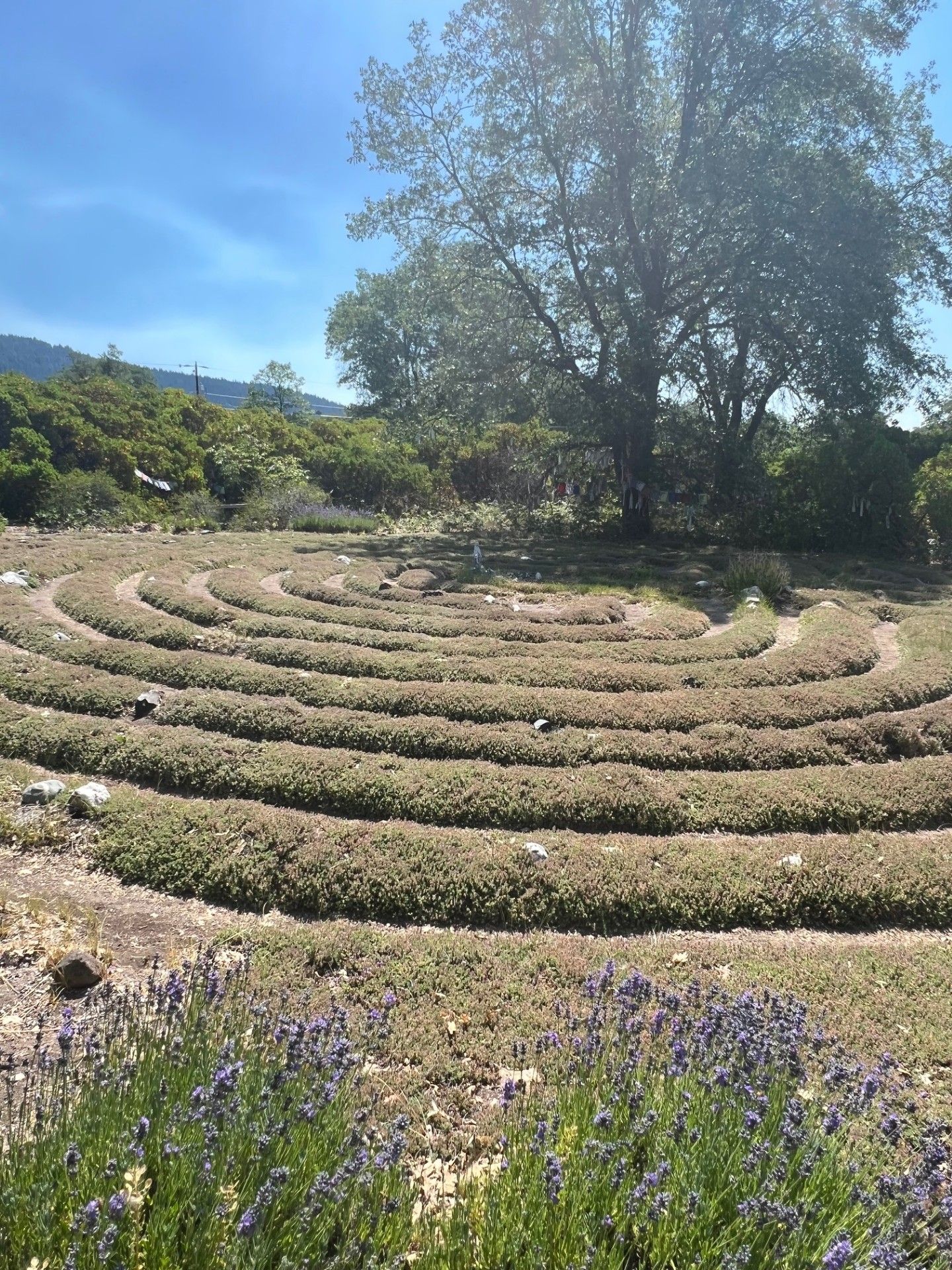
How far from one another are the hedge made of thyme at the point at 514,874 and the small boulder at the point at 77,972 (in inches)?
42.8

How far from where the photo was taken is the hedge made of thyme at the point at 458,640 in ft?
32.2

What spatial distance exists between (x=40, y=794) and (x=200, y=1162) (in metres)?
4.57

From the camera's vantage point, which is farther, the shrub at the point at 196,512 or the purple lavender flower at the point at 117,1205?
the shrub at the point at 196,512

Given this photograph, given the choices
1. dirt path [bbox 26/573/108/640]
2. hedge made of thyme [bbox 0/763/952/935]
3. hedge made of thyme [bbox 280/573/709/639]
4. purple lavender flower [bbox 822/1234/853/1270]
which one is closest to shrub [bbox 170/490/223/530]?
dirt path [bbox 26/573/108/640]

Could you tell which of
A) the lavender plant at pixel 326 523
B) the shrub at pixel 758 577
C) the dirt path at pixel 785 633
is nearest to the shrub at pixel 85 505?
the lavender plant at pixel 326 523

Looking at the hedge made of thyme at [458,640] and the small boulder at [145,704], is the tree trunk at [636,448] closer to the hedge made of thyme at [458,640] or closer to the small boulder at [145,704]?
the hedge made of thyme at [458,640]

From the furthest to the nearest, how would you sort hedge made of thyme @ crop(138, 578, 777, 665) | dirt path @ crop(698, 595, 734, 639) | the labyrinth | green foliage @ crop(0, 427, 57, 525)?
green foliage @ crop(0, 427, 57, 525)
dirt path @ crop(698, 595, 734, 639)
hedge made of thyme @ crop(138, 578, 777, 665)
the labyrinth

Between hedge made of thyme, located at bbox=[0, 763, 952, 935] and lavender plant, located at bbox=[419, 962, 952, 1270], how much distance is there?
1.83 metres

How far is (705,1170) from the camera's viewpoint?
238cm

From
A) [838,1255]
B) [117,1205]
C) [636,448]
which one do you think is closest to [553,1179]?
[838,1255]

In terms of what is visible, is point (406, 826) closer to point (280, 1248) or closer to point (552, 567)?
point (280, 1248)

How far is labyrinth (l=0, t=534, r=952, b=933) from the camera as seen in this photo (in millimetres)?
5059

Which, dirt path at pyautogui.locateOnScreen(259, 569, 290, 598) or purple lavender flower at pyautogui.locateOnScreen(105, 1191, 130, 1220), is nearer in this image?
purple lavender flower at pyautogui.locateOnScreen(105, 1191, 130, 1220)

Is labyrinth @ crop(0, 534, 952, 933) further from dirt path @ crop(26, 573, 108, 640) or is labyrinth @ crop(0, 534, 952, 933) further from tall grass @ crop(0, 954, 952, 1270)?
tall grass @ crop(0, 954, 952, 1270)
